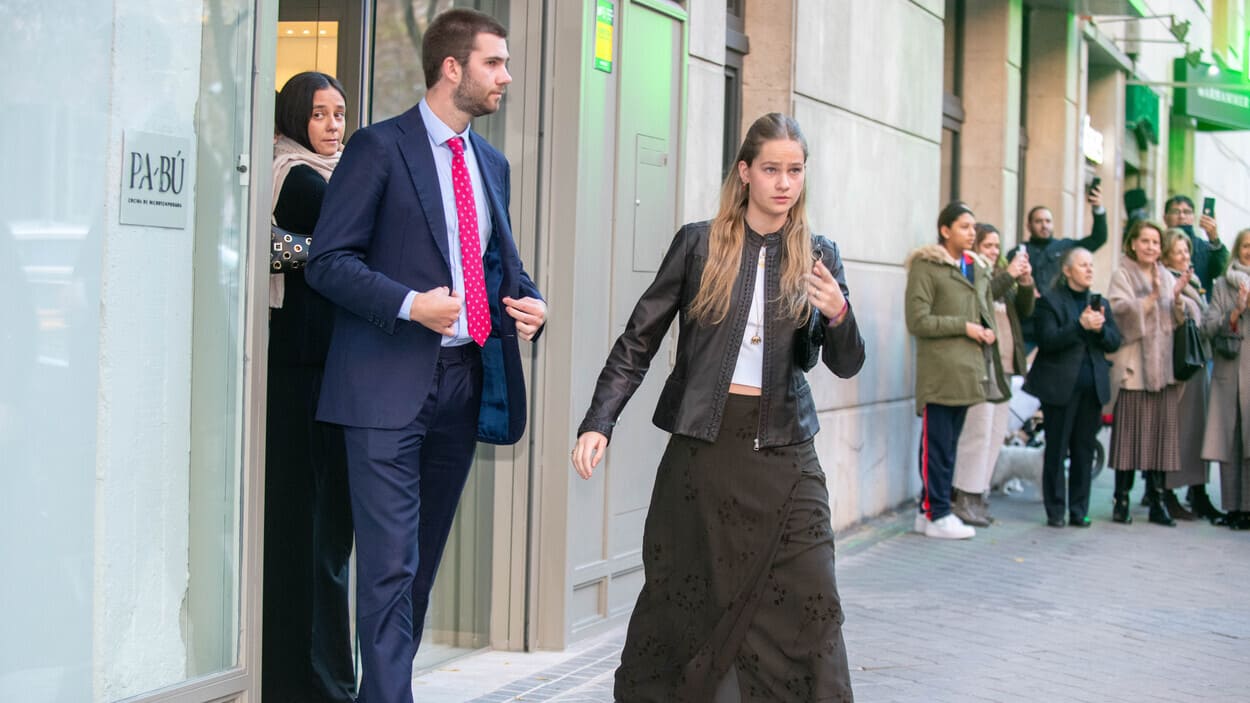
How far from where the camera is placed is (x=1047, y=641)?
7141 mm

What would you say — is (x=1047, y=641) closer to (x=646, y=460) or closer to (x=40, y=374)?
(x=646, y=460)

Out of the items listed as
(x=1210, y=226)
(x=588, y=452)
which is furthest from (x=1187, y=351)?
(x=588, y=452)

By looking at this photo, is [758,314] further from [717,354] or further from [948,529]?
[948,529]

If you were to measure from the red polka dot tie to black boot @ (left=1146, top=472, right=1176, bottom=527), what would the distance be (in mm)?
7893

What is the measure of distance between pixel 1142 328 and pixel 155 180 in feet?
27.8

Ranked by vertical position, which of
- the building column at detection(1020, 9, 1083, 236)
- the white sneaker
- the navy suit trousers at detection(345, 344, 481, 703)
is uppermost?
the building column at detection(1020, 9, 1083, 236)

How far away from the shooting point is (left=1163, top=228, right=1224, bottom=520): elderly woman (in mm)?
11508

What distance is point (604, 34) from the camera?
6773mm

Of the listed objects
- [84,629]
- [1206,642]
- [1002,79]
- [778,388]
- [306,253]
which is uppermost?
[1002,79]

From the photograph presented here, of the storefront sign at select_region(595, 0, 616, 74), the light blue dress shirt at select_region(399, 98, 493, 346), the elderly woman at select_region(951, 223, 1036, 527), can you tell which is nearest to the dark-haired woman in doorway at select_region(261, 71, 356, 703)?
the light blue dress shirt at select_region(399, 98, 493, 346)

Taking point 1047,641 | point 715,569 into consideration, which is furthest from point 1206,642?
point 715,569

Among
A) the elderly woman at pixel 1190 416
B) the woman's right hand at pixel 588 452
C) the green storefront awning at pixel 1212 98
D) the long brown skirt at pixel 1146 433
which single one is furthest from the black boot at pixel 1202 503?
the green storefront awning at pixel 1212 98

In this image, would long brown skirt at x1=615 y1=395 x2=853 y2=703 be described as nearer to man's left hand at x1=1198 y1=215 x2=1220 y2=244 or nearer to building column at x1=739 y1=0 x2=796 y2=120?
building column at x1=739 y1=0 x2=796 y2=120

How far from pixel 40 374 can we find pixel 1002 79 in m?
11.9
